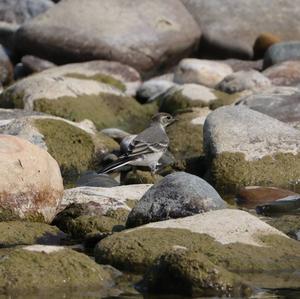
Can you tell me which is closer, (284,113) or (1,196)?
(1,196)

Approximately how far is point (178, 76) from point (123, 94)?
5.65 ft

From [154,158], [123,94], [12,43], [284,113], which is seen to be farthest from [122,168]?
[12,43]

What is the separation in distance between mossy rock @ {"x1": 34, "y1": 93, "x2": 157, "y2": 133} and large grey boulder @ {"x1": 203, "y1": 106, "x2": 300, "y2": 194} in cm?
343

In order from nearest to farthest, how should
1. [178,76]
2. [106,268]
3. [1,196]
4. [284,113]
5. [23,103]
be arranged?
[106,268] < [1,196] < [284,113] < [23,103] < [178,76]

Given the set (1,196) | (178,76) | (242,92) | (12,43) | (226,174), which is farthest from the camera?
(12,43)

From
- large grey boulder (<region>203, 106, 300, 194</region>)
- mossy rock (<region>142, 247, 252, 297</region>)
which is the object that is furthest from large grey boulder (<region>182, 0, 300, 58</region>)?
mossy rock (<region>142, 247, 252, 297</region>)

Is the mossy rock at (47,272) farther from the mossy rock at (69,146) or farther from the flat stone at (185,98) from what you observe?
the flat stone at (185,98)

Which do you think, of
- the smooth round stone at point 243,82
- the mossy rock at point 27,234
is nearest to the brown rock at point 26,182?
the mossy rock at point 27,234

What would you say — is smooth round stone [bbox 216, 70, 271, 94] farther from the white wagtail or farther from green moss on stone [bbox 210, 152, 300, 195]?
green moss on stone [bbox 210, 152, 300, 195]

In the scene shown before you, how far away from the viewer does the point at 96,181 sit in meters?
12.3

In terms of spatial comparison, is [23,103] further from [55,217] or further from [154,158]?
[55,217]

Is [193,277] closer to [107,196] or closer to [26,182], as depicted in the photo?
[26,182]

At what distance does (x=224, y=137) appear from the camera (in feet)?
43.0

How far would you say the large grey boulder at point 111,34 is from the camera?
20.3 meters
